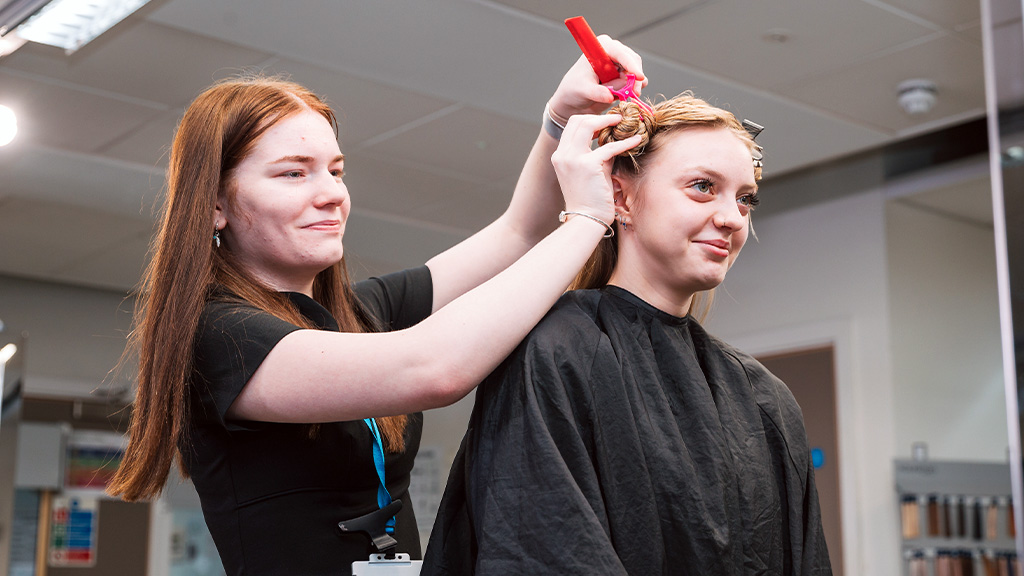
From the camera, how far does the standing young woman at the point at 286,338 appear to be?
1176 millimetres

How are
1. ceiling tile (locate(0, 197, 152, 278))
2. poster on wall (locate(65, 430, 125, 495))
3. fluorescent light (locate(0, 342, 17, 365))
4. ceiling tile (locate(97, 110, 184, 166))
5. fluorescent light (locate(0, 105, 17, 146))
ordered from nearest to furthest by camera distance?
fluorescent light (locate(0, 105, 17, 146)), ceiling tile (locate(97, 110, 184, 166)), fluorescent light (locate(0, 342, 17, 365)), ceiling tile (locate(0, 197, 152, 278)), poster on wall (locate(65, 430, 125, 495))

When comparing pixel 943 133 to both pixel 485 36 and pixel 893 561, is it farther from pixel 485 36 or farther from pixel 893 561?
pixel 485 36

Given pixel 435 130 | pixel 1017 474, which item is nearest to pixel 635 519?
pixel 1017 474

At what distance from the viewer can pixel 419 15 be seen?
3184 millimetres

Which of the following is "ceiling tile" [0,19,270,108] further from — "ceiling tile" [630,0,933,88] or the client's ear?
the client's ear

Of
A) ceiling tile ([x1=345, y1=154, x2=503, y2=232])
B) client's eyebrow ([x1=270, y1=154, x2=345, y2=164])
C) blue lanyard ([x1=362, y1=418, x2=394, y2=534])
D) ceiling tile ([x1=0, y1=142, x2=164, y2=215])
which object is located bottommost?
blue lanyard ([x1=362, y1=418, x2=394, y2=534])

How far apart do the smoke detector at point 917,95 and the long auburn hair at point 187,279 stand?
289 centimetres

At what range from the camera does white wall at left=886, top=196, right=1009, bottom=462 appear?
4652 millimetres

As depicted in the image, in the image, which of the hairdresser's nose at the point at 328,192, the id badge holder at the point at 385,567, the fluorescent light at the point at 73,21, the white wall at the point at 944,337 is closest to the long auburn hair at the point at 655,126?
the hairdresser's nose at the point at 328,192

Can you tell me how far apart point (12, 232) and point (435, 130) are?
2.62m

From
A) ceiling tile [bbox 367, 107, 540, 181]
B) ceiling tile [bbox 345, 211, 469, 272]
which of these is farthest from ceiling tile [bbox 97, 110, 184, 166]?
A: ceiling tile [bbox 345, 211, 469, 272]

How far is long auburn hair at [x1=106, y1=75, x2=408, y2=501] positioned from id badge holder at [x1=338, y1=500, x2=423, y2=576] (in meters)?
0.09

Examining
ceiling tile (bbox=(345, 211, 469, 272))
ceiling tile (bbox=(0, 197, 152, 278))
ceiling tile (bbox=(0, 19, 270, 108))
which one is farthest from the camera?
ceiling tile (bbox=(345, 211, 469, 272))

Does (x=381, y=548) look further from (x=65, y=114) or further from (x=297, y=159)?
(x=65, y=114)
